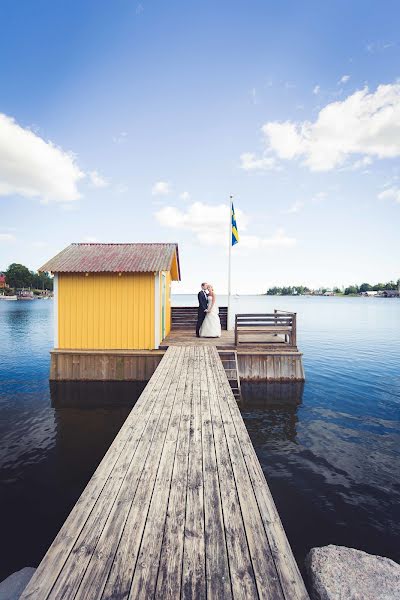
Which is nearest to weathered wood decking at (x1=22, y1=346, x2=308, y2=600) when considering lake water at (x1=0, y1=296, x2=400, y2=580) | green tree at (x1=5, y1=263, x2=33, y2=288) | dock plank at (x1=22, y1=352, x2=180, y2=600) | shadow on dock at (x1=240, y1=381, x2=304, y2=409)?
dock plank at (x1=22, y1=352, x2=180, y2=600)

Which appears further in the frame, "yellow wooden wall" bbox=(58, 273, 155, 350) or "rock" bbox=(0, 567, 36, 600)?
"yellow wooden wall" bbox=(58, 273, 155, 350)

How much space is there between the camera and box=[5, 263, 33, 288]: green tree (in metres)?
114

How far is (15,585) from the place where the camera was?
3.56 meters

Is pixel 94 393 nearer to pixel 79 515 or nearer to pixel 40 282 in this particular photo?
pixel 79 515

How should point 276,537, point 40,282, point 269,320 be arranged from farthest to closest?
point 40,282
point 269,320
point 276,537

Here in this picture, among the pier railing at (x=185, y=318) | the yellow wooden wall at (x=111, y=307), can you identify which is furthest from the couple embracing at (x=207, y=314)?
the pier railing at (x=185, y=318)

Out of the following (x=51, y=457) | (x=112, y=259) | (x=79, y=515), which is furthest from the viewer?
(x=112, y=259)

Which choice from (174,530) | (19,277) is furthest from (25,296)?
(174,530)

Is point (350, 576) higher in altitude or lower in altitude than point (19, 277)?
lower

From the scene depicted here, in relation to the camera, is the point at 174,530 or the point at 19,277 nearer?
the point at 174,530

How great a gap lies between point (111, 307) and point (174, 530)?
9.37 meters

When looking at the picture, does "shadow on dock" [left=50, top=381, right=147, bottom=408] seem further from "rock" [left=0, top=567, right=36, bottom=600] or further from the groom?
"rock" [left=0, top=567, right=36, bottom=600]

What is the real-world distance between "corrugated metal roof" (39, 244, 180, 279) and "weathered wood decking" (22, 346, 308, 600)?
24.0 feet

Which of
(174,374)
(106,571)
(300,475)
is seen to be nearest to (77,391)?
(174,374)
